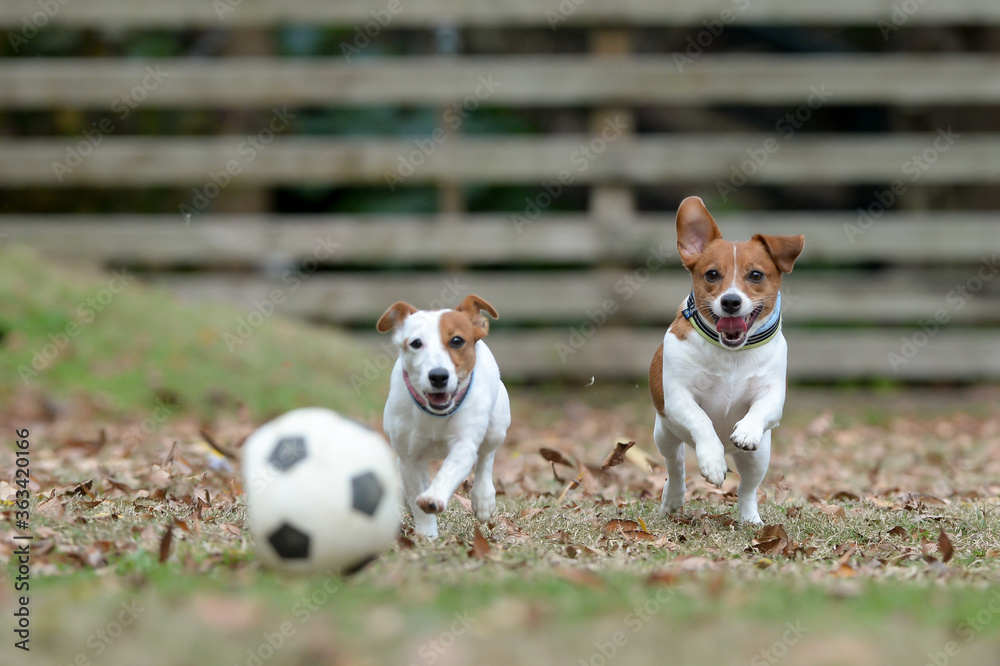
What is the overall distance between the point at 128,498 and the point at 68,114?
737cm

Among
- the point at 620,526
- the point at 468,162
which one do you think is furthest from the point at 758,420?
the point at 468,162

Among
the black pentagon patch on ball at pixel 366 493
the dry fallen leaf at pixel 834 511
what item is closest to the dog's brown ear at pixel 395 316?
the black pentagon patch on ball at pixel 366 493

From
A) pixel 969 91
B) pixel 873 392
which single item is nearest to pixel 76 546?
pixel 873 392

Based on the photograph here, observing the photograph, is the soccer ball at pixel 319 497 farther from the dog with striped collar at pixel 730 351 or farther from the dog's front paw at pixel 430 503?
the dog with striped collar at pixel 730 351

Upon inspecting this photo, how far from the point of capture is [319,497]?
293 cm

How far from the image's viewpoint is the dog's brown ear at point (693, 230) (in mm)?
4188

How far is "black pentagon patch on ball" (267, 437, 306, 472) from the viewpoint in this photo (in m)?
3.01

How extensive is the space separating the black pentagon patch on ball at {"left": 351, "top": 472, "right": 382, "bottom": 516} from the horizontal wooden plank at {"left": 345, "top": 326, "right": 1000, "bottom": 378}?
5675 mm

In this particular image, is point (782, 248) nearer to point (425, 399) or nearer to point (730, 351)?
point (730, 351)

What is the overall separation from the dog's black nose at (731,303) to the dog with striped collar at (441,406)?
83cm

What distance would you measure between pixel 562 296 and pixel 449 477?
16.9 feet

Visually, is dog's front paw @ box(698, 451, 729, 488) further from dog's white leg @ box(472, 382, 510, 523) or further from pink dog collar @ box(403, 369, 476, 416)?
pink dog collar @ box(403, 369, 476, 416)

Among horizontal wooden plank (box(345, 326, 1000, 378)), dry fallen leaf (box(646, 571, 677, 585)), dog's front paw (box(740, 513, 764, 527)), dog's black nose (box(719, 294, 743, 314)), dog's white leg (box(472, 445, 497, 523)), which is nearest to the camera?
dry fallen leaf (box(646, 571, 677, 585))

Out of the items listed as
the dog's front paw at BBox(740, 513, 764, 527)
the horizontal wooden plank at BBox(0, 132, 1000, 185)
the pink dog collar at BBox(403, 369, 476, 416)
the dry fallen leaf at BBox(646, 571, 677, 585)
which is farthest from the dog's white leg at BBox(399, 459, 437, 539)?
the horizontal wooden plank at BBox(0, 132, 1000, 185)
